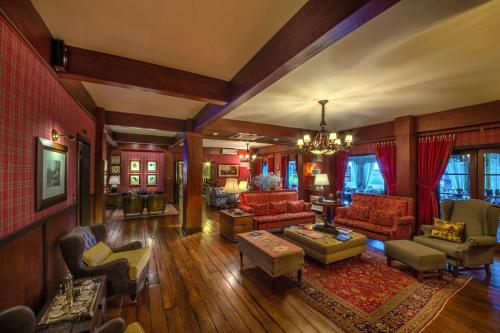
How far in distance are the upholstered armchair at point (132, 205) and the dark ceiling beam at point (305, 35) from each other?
5855 mm

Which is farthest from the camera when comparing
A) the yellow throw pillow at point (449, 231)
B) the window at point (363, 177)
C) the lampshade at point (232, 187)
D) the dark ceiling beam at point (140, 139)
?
the dark ceiling beam at point (140, 139)

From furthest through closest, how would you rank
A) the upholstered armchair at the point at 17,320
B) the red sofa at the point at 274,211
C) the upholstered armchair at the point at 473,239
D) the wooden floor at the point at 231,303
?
1. the red sofa at the point at 274,211
2. the upholstered armchair at the point at 473,239
3. the wooden floor at the point at 231,303
4. the upholstered armchair at the point at 17,320

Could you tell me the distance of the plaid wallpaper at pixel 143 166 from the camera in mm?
8906

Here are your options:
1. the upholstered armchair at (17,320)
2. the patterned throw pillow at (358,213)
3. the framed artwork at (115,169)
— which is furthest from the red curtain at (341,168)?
the framed artwork at (115,169)

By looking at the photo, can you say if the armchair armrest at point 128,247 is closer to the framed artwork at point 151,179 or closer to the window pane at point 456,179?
the window pane at point 456,179

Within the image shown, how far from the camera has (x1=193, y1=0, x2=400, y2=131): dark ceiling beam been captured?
4.15ft

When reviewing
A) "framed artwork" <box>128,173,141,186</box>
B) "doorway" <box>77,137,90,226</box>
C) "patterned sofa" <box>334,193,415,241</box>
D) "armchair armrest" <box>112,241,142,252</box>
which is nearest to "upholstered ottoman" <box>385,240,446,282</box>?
"patterned sofa" <box>334,193,415,241</box>

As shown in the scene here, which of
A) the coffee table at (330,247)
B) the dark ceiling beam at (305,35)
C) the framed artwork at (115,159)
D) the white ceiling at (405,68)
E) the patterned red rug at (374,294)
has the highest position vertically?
the white ceiling at (405,68)

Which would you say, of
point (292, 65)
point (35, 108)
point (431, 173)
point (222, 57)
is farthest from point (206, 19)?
point (431, 173)

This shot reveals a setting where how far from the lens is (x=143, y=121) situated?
4.88 metres

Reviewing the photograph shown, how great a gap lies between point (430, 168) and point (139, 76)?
578 centimetres

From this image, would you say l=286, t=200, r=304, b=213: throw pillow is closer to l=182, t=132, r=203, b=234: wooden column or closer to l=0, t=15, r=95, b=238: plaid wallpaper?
l=182, t=132, r=203, b=234: wooden column

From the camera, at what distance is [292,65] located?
1867mm

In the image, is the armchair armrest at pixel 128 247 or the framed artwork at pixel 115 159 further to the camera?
the framed artwork at pixel 115 159
